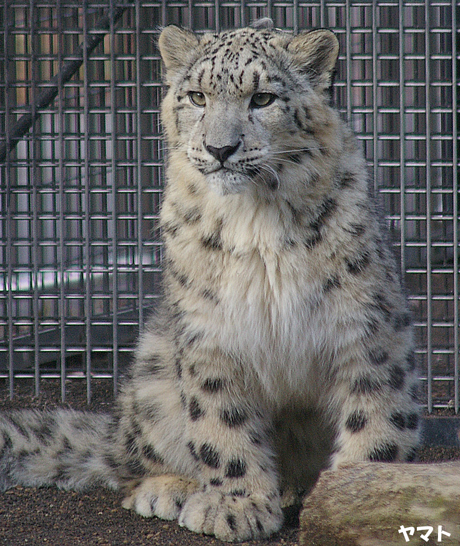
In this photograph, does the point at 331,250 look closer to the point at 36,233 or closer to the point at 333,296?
the point at 333,296

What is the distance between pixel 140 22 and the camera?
4414 millimetres

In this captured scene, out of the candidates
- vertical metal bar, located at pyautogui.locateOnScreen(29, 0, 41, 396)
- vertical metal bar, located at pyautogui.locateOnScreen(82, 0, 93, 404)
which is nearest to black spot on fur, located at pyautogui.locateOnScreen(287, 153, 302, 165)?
vertical metal bar, located at pyautogui.locateOnScreen(82, 0, 93, 404)

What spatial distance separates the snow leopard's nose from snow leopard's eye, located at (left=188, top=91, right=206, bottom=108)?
0.26 m

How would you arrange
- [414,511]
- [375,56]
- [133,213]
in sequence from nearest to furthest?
[414,511] → [375,56] → [133,213]

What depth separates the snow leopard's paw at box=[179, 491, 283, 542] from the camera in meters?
2.78

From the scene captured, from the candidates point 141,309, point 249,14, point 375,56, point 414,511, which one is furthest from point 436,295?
point 414,511

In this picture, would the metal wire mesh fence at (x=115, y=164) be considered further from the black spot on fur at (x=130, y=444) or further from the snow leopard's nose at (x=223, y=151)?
the snow leopard's nose at (x=223, y=151)

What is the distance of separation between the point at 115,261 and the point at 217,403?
1.63 m

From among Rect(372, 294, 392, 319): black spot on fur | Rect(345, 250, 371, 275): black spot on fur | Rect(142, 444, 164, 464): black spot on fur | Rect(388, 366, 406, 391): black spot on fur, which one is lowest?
Rect(142, 444, 164, 464): black spot on fur

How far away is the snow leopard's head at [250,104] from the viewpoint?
2.65 meters

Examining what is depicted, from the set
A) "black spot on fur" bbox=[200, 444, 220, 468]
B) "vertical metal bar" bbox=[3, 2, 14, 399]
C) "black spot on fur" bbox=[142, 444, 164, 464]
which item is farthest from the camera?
"vertical metal bar" bbox=[3, 2, 14, 399]

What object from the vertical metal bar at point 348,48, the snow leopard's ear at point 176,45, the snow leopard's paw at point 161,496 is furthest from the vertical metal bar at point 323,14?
the snow leopard's paw at point 161,496

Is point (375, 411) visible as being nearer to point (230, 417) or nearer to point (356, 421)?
point (356, 421)

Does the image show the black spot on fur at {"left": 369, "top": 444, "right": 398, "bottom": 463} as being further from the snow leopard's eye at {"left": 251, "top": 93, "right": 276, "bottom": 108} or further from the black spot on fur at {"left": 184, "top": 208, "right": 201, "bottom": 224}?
the snow leopard's eye at {"left": 251, "top": 93, "right": 276, "bottom": 108}
